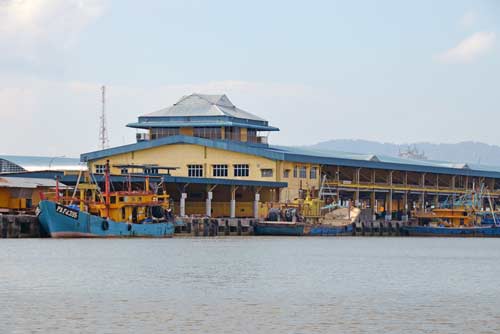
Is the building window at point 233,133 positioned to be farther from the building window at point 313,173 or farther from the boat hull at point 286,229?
the boat hull at point 286,229

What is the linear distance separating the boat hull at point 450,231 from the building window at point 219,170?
20.1 metres

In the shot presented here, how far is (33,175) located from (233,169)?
20083 mm

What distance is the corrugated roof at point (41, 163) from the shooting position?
141575 mm

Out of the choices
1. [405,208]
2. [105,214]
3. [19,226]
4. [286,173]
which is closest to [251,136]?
[286,173]

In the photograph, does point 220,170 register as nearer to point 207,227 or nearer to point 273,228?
point 273,228

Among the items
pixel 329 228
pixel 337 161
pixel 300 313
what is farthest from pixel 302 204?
pixel 300 313

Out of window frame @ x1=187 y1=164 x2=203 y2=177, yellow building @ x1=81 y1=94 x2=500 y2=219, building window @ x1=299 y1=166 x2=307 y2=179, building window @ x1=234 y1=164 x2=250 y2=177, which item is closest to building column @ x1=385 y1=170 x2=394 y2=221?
yellow building @ x1=81 y1=94 x2=500 y2=219

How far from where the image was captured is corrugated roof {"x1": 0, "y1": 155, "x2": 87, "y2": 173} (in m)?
142

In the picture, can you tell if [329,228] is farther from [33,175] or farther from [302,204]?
[33,175]

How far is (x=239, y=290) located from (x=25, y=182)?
58240 mm

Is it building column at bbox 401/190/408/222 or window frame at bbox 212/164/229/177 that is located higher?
window frame at bbox 212/164/229/177

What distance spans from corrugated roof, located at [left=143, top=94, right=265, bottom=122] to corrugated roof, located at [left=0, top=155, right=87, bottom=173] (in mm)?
11092

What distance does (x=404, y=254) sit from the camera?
8750cm

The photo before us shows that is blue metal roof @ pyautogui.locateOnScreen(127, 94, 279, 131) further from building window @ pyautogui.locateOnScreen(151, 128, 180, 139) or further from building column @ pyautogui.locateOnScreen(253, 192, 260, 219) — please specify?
building column @ pyautogui.locateOnScreen(253, 192, 260, 219)
